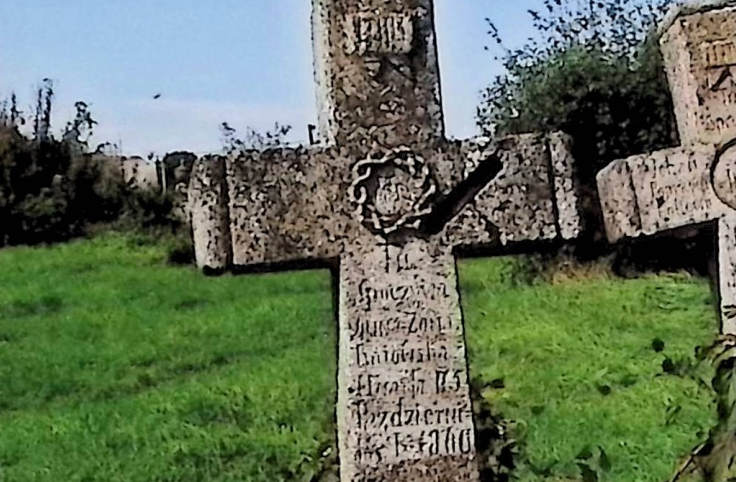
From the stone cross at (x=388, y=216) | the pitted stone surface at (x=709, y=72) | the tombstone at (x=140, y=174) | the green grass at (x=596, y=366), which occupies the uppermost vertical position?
the tombstone at (x=140, y=174)

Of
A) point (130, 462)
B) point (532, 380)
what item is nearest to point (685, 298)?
point (532, 380)

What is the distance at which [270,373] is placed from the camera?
367 inches

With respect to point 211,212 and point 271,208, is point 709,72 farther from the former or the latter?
point 211,212

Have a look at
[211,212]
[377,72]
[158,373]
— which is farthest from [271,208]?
[158,373]

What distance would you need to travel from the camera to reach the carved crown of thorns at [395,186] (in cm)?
469

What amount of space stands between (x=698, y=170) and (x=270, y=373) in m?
4.85

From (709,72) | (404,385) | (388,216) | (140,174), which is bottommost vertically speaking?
(404,385)

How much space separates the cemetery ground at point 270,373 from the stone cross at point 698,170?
58 centimetres

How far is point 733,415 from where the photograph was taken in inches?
84.4

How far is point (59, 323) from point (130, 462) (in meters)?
4.13

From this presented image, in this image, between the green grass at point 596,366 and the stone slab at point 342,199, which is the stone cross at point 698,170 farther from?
the green grass at point 596,366

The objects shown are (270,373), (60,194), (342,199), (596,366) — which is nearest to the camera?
(342,199)

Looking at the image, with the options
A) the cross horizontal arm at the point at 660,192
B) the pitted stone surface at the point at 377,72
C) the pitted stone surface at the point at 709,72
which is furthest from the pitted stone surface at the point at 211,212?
the pitted stone surface at the point at 709,72

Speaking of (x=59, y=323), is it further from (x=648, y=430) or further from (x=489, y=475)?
(x=489, y=475)
